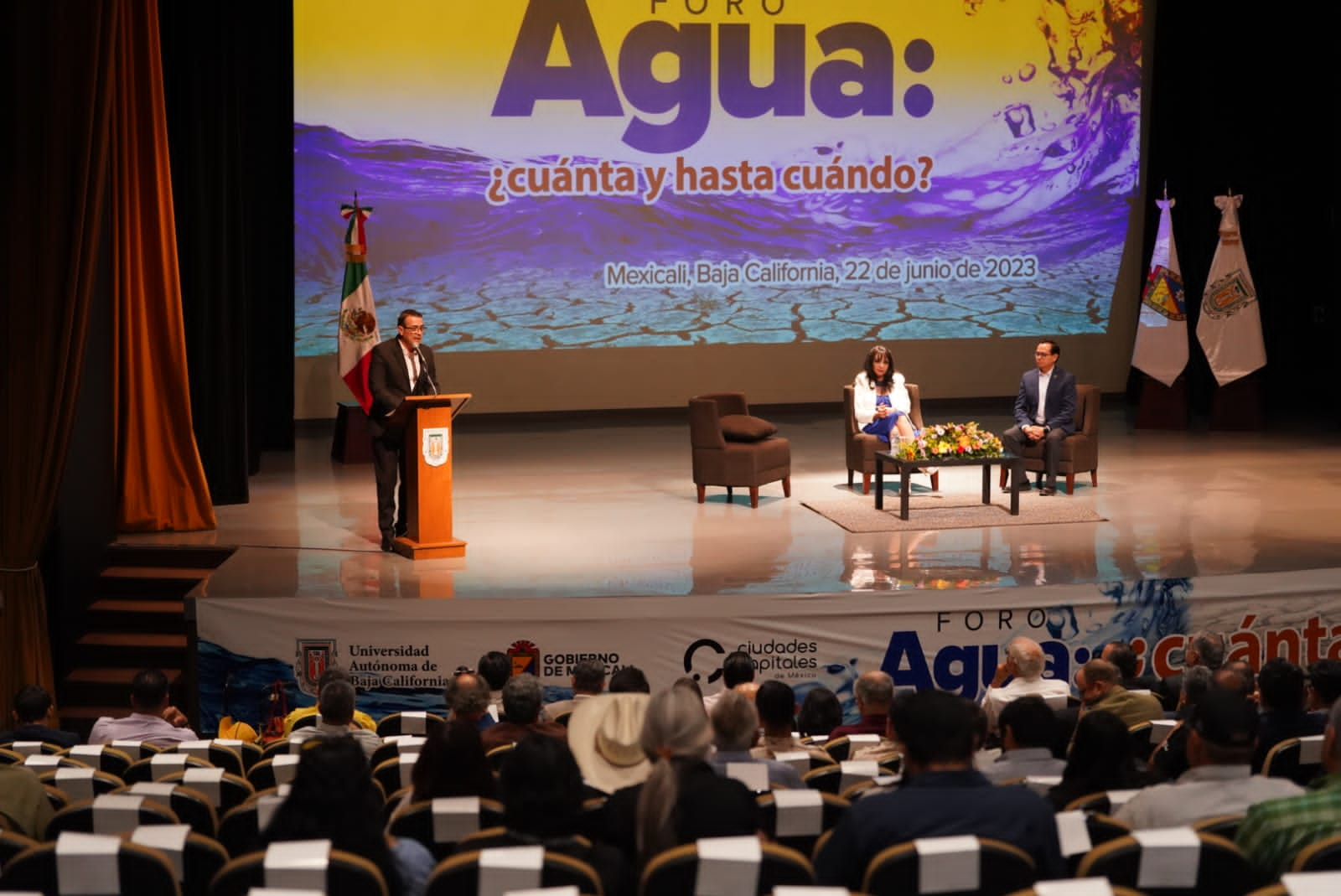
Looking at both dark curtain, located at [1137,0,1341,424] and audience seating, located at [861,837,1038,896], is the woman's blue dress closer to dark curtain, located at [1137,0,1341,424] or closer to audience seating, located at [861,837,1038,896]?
dark curtain, located at [1137,0,1341,424]

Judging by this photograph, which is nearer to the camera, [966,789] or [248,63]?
[966,789]

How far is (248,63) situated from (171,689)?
625 cm

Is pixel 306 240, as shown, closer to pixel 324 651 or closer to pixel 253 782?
pixel 324 651

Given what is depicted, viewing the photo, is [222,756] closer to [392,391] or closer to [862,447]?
[392,391]

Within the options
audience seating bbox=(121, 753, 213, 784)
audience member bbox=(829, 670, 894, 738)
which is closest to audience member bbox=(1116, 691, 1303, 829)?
audience member bbox=(829, 670, 894, 738)

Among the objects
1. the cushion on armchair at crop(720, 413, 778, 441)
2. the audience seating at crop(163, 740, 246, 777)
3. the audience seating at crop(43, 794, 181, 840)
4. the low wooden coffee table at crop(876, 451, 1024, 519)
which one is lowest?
the audience seating at crop(163, 740, 246, 777)

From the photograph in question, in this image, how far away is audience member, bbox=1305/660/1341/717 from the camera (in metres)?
4.83

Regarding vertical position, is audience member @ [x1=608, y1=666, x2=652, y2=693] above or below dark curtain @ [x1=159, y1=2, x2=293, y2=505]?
below

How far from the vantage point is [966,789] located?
292 cm

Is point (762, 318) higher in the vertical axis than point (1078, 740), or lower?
higher

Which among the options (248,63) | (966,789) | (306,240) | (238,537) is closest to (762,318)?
(306,240)

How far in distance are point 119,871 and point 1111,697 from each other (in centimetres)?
333

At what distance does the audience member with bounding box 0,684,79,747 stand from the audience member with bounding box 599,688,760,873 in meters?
2.69

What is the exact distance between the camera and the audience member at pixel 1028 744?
3.94m
